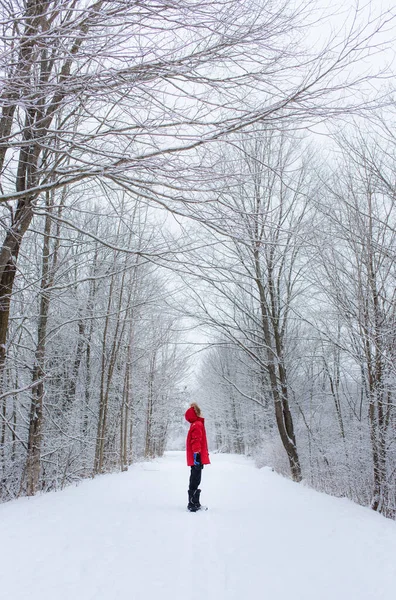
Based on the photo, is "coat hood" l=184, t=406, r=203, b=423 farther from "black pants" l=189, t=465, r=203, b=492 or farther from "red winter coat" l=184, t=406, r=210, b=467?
"black pants" l=189, t=465, r=203, b=492

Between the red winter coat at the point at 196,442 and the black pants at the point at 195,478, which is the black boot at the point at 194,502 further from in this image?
the red winter coat at the point at 196,442

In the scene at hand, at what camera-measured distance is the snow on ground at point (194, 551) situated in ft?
9.53

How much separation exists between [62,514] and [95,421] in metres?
10.3

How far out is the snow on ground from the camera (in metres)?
2.91

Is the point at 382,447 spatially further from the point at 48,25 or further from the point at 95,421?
the point at 95,421

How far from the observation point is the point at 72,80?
A: 2.62m

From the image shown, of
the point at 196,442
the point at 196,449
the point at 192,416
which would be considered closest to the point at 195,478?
the point at 196,449

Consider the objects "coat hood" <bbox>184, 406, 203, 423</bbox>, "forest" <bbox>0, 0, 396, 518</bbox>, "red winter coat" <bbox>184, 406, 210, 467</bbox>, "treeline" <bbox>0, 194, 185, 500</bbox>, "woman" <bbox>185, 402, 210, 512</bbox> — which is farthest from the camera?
"treeline" <bbox>0, 194, 185, 500</bbox>

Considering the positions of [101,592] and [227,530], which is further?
[227,530]

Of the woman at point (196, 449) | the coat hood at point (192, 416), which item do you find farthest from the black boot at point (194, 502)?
the coat hood at point (192, 416)

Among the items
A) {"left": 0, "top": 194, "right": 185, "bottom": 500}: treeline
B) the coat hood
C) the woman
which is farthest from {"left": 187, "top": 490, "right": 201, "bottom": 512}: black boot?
{"left": 0, "top": 194, "right": 185, "bottom": 500}: treeline

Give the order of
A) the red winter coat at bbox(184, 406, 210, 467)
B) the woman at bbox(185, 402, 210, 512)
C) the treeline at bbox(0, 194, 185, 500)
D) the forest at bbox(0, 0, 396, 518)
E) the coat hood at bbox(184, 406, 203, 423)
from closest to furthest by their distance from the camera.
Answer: the forest at bbox(0, 0, 396, 518) < the woman at bbox(185, 402, 210, 512) < the red winter coat at bbox(184, 406, 210, 467) < the coat hood at bbox(184, 406, 203, 423) < the treeline at bbox(0, 194, 185, 500)

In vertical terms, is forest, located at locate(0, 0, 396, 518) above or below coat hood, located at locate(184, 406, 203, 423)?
above

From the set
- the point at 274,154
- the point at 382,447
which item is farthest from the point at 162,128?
the point at 274,154
